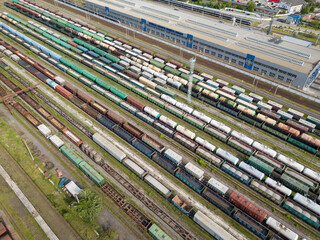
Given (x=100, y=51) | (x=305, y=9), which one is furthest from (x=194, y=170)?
(x=305, y=9)

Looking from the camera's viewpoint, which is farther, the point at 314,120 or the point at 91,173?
the point at 314,120

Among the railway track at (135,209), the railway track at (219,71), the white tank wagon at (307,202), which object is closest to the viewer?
the railway track at (135,209)

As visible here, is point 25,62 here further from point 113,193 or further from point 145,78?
point 113,193

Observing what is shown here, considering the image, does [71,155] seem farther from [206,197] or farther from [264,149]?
[264,149]

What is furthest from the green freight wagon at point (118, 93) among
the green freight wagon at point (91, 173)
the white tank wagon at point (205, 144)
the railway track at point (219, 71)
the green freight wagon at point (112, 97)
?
the railway track at point (219, 71)

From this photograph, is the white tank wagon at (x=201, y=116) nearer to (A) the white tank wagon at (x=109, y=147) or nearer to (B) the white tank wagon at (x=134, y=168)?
(B) the white tank wagon at (x=134, y=168)
